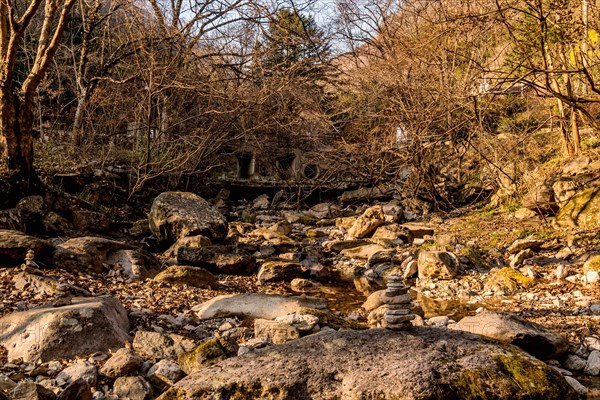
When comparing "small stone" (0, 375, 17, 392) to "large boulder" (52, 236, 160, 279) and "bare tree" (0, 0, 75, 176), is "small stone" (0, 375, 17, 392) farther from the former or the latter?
"bare tree" (0, 0, 75, 176)

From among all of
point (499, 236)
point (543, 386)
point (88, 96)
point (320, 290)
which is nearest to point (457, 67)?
point (499, 236)

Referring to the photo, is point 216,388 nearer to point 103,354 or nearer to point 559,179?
point 103,354

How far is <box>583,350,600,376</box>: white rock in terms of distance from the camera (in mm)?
4184

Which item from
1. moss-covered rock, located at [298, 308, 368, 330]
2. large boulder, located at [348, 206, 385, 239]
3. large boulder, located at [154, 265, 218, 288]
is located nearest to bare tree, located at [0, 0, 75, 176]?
large boulder, located at [154, 265, 218, 288]

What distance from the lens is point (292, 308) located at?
18.7 feet

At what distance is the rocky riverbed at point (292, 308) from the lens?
121 inches

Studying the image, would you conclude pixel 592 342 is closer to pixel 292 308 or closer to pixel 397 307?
pixel 397 307

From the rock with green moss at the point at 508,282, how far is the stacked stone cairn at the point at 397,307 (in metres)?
3.98

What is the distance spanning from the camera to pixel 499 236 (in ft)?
31.5

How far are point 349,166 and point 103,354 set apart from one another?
10489 mm

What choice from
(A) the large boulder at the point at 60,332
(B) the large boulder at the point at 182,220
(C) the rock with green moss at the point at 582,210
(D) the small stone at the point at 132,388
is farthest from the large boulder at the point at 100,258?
(C) the rock with green moss at the point at 582,210

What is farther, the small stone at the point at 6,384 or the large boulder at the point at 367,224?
the large boulder at the point at 367,224

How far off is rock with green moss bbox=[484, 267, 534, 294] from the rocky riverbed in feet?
0.10

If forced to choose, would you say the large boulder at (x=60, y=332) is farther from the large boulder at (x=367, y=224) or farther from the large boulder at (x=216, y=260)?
the large boulder at (x=367, y=224)
